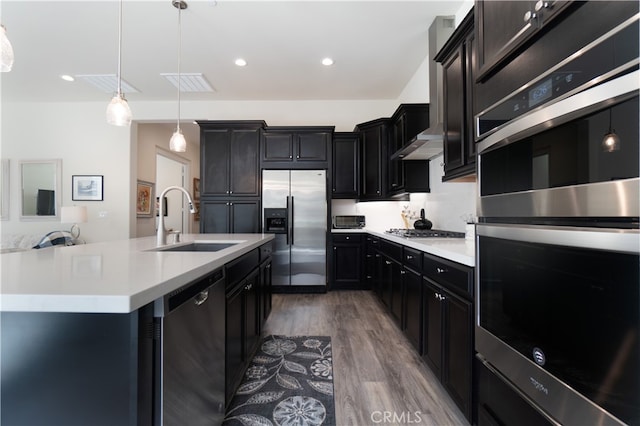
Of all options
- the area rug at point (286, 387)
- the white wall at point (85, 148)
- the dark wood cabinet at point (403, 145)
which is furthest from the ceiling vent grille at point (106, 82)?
the area rug at point (286, 387)

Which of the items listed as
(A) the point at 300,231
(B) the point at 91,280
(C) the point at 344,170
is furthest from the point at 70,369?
(C) the point at 344,170

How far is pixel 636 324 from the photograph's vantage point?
562 mm

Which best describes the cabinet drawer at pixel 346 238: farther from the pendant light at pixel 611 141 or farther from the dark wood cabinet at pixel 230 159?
the pendant light at pixel 611 141

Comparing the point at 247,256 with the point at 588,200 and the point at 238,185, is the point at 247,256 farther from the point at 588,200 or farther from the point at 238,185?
the point at 238,185

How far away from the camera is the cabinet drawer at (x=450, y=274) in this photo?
1.35 meters

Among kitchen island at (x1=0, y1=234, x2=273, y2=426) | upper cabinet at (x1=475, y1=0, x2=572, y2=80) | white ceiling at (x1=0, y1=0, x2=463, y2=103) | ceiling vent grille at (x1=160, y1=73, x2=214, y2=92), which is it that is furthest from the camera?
ceiling vent grille at (x1=160, y1=73, x2=214, y2=92)

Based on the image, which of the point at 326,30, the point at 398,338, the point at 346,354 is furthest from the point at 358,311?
the point at 326,30

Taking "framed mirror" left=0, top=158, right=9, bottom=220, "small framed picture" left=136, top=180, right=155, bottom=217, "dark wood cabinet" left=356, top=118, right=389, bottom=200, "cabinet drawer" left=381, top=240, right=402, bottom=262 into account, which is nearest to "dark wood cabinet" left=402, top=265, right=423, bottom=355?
"cabinet drawer" left=381, top=240, right=402, bottom=262

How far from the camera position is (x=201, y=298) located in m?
1.11

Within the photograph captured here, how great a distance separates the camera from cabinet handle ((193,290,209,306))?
3.49 ft

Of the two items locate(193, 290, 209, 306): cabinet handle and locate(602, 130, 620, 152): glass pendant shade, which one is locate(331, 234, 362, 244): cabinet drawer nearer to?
locate(193, 290, 209, 306): cabinet handle

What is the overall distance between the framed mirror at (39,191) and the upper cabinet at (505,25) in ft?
21.5

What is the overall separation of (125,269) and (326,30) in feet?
9.90

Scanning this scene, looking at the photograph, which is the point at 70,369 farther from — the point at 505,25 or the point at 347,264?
the point at 347,264
